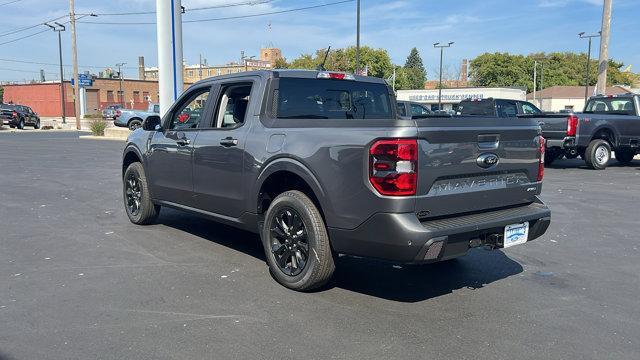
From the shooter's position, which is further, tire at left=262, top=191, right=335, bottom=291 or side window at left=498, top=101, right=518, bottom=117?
side window at left=498, top=101, right=518, bottom=117

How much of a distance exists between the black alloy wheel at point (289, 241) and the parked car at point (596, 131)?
11.0 meters

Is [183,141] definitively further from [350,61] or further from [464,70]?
[464,70]

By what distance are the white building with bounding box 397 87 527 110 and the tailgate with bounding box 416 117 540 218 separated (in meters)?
66.4

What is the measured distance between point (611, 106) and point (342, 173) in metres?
14.2

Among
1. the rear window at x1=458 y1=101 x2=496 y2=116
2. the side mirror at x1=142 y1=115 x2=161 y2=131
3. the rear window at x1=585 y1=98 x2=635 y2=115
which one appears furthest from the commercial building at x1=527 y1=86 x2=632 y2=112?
the side mirror at x1=142 y1=115 x2=161 y2=131

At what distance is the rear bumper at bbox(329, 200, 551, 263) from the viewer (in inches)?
154

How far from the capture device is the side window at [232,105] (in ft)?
18.1

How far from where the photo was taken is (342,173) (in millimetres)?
4184

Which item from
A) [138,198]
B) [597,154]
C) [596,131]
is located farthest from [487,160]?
[597,154]

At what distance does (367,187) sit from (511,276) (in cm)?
211

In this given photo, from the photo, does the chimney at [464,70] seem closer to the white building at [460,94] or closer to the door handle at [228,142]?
the white building at [460,94]

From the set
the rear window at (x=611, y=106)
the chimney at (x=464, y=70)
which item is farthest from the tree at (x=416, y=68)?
the rear window at (x=611, y=106)

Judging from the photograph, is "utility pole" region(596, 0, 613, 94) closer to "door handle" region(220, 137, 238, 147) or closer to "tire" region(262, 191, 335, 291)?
"door handle" region(220, 137, 238, 147)

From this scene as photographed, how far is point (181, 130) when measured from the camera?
6223 millimetres
